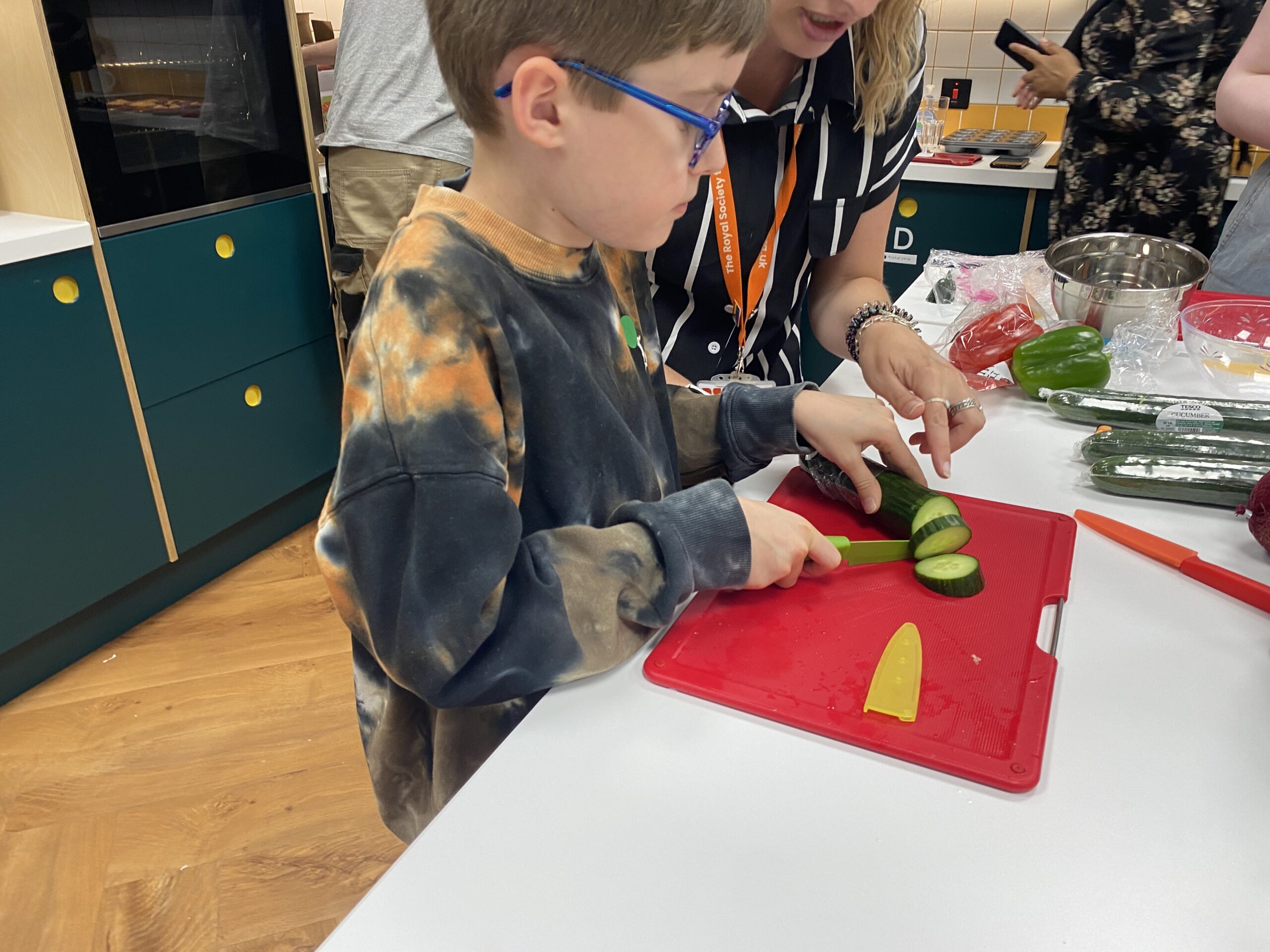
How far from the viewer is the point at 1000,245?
2.80 m

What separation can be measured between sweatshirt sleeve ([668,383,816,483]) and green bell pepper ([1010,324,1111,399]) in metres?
0.36

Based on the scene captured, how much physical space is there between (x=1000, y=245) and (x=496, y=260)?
8.16ft

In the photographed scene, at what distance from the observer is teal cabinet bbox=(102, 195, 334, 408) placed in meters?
1.98

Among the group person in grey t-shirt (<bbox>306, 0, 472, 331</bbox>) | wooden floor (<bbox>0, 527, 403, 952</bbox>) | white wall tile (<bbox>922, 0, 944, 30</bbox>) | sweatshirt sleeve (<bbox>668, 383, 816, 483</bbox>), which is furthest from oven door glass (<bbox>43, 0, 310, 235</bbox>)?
white wall tile (<bbox>922, 0, 944, 30</bbox>)

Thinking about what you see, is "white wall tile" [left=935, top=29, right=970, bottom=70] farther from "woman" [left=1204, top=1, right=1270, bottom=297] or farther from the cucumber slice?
the cucumber slice

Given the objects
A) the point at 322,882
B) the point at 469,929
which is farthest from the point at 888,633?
the point at 322,882

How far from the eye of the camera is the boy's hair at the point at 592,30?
0.62m

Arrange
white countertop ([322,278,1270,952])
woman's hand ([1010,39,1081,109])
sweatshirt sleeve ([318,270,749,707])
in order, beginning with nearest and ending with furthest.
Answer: white countertop ([322,278,1270,952]) → sweatshirt sleeve ([318,270,749,707]) → woman's hand ([1010,39,1081,109])

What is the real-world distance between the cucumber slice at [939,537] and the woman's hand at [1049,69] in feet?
7.22

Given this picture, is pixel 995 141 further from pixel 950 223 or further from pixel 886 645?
pixel 886 645

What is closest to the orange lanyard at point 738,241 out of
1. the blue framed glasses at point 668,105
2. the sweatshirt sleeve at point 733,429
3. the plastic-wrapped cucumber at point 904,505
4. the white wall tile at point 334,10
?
the sweatshirt sleeve at point 733,429

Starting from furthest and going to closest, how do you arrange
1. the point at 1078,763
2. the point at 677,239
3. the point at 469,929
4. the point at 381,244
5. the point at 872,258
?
the point at 381,244 < the point at 872,258 < the point at 677,239 < the point at 1078,763 < the point at 469,929

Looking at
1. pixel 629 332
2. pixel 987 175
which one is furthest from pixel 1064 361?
pixel 987 175

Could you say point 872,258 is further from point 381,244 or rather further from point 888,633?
point 381,244
